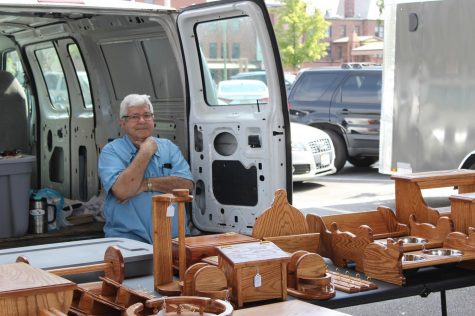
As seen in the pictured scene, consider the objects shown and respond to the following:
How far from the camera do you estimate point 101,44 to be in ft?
24.6

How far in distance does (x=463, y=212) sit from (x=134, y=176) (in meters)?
2.14

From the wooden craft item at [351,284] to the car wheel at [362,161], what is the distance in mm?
11670

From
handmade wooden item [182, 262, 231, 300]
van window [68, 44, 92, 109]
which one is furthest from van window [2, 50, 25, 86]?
handmade wooden item [182, 262, 231, 300]

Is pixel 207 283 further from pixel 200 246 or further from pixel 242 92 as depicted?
pixel 242 92

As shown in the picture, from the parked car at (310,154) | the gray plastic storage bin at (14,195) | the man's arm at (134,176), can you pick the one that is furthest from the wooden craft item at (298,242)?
the parked car at (310,154)

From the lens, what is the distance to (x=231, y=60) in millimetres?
6145

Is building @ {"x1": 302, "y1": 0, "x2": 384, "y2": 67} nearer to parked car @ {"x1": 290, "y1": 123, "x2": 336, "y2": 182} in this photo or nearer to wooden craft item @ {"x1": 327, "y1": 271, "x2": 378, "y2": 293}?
parked car @ {"x1": 290, "y1": 123, "x2": 336, "y2": 182}

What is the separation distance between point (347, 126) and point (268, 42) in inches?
346

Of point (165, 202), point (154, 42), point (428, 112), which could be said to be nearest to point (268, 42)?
point (154, 42)

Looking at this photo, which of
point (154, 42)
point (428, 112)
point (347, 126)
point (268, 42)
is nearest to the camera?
point (268, 42)

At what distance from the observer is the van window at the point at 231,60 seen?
5633 millimetres

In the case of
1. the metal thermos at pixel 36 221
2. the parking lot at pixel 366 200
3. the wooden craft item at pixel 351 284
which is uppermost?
the wooden craft item at pixel 351 284

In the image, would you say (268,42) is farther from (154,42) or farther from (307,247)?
(307,247)

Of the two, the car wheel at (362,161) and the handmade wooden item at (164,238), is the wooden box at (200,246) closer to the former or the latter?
the handmade wooden item at (164,238)
